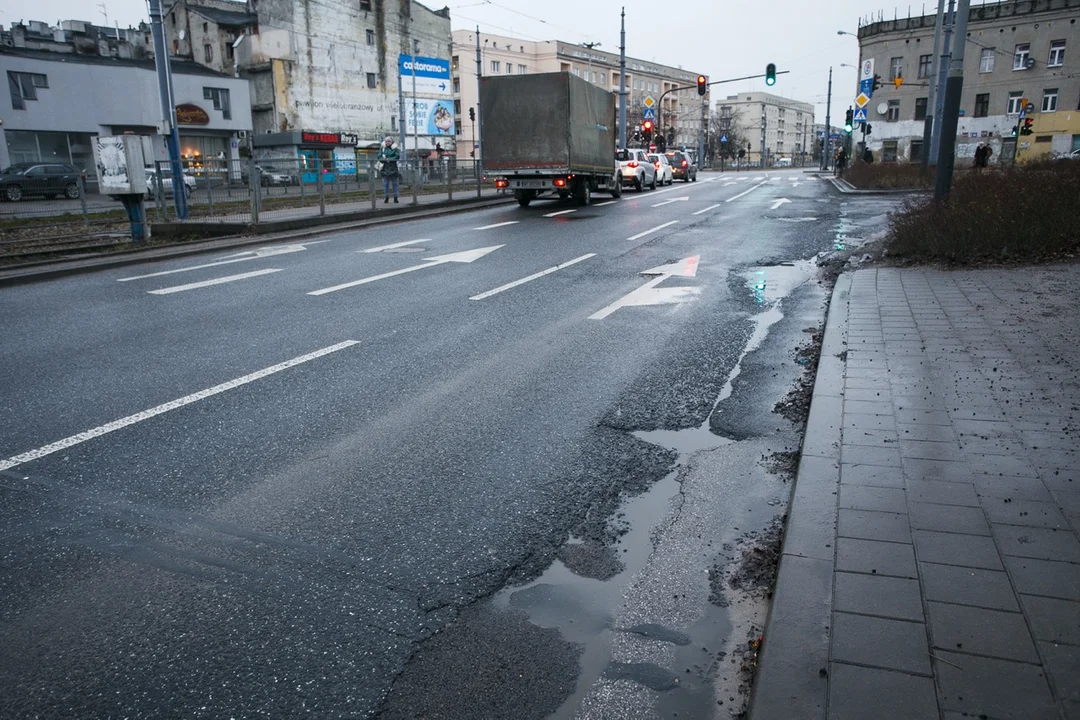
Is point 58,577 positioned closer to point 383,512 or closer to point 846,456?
point 383,512

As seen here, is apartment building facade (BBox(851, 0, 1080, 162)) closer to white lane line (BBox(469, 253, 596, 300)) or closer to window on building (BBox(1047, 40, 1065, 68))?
window on building (BBox(1047, 40, 1065, 68))

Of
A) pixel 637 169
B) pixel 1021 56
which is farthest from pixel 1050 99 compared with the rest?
pixel 637 169

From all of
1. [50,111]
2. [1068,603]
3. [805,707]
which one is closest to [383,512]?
[805,707]

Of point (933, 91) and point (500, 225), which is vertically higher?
Result: point (933, 91)

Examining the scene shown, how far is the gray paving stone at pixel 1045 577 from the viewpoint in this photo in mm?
2842

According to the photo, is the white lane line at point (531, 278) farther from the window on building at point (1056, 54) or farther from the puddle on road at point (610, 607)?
the window on building at point (1056, 54)

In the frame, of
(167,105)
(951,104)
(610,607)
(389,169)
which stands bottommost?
(610,607)

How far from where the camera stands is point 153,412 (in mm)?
5281

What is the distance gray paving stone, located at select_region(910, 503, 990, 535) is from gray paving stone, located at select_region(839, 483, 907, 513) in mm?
69

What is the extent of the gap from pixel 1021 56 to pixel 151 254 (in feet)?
232

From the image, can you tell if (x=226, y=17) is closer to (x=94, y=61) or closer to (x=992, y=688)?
(x=94, y=61)

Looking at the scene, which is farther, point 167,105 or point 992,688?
point 167,105

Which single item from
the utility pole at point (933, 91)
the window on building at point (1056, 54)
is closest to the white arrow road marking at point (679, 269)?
the utility pole at point (933, 91)

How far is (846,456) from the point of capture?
4.19 m
